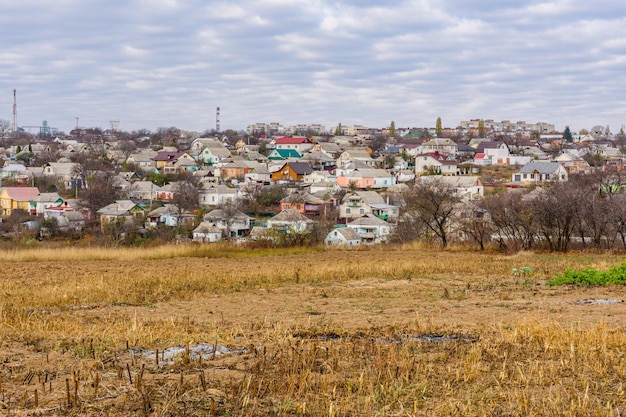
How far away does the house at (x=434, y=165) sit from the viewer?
86438 mm

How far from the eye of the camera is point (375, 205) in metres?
60.4

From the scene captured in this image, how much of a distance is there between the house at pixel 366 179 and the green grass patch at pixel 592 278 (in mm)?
58690

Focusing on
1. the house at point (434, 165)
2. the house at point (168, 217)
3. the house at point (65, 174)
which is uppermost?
the house at point (434, 165)

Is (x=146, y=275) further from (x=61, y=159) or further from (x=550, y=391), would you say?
(x=61, y=159)

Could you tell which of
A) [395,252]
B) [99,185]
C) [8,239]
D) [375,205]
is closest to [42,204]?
[99,185]

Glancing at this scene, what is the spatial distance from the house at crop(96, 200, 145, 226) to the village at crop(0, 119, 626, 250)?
0.15m

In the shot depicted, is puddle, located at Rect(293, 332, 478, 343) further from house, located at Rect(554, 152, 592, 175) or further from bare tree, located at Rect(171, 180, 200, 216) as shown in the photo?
house, located at Rect(554, 152, 592, 175)

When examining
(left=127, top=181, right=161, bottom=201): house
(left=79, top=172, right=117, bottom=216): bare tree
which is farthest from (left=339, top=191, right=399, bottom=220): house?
(left=79, top=172, right=117, bottom=216): bare tree

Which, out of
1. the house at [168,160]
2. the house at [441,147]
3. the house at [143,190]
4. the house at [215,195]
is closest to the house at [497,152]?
the house at [441,147]

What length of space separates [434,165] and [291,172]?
18.3 m

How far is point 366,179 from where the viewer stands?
76.4 metres

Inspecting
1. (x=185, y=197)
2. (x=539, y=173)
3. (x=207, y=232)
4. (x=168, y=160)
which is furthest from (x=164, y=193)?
(x=539, y=173)

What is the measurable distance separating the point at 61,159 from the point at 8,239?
170 feet

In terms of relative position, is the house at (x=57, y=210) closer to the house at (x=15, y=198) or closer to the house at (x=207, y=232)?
the house at (x=15, y=198)
